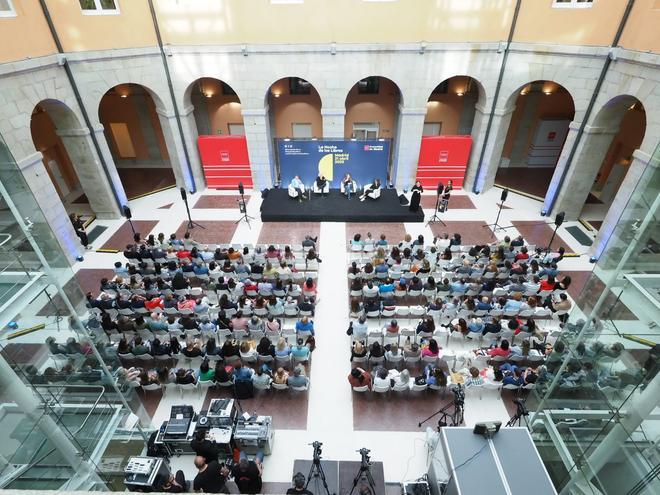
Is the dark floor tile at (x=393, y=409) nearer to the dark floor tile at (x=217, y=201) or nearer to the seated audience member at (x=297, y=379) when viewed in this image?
the seated audience member at (x=297, y=379)

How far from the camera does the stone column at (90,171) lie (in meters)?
15.5

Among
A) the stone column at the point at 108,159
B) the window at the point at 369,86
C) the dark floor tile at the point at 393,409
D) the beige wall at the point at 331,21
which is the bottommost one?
the dark floor tile at the point at 393,409

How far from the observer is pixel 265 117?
1831 centimetres

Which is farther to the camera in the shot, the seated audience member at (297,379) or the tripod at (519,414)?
the seated audience member at (297,379)

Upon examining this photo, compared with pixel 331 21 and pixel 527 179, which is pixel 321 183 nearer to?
pixel 331 21

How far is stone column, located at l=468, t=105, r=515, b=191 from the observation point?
17.9 meters

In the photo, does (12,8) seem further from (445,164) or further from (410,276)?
(445,164)

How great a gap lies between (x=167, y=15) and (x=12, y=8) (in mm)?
5658

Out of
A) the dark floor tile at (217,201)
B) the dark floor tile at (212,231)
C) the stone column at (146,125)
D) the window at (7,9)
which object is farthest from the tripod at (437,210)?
the window at (7,9)

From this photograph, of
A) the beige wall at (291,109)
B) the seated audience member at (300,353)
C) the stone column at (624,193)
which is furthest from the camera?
the beige wall at (291,109)

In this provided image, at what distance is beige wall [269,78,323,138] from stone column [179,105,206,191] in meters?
4.63

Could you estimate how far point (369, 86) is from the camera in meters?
20.7

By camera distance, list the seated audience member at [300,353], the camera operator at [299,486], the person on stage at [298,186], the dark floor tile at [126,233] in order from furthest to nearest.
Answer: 1. the person on stage at [298,186]
2. the dark floor tile at [126,233]
3. the seated audience member at [300,353]
4. the camera operator at [299,486]

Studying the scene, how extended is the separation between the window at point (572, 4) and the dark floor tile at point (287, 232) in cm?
1275
